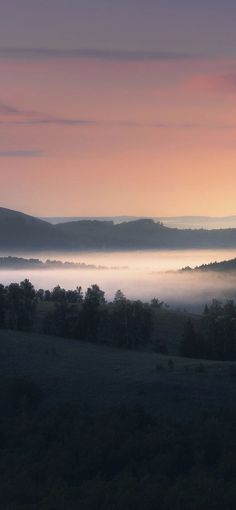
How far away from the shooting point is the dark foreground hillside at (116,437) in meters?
20.2

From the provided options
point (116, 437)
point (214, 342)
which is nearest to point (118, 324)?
point (214, 342)

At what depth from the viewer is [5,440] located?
26641mm

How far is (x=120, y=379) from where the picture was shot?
121 feet

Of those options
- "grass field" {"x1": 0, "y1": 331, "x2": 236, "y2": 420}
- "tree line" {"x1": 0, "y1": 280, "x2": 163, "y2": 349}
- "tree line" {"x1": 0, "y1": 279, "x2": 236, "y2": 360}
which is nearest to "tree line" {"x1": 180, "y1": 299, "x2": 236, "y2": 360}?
"tree line" {"x1": 0, "y1": 279, "x2": 236, "y2": 360}

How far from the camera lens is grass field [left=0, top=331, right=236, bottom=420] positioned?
3172 cm

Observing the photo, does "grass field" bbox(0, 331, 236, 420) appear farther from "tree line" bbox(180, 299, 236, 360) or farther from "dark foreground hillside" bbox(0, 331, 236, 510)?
"tree line" bbox(180, 299, 236, 360)

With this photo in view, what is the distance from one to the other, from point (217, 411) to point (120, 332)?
130 ft

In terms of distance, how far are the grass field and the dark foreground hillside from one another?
0.06m

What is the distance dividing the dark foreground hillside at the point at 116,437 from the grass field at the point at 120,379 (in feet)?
0.21

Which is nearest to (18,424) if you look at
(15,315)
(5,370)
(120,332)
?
(5,370)

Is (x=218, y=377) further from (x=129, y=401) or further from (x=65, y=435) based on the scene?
(x=65, y=435)

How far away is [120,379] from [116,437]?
36.3ft

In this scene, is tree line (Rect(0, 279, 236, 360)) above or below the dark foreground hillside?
above

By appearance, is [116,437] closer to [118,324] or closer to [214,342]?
[214,342]
